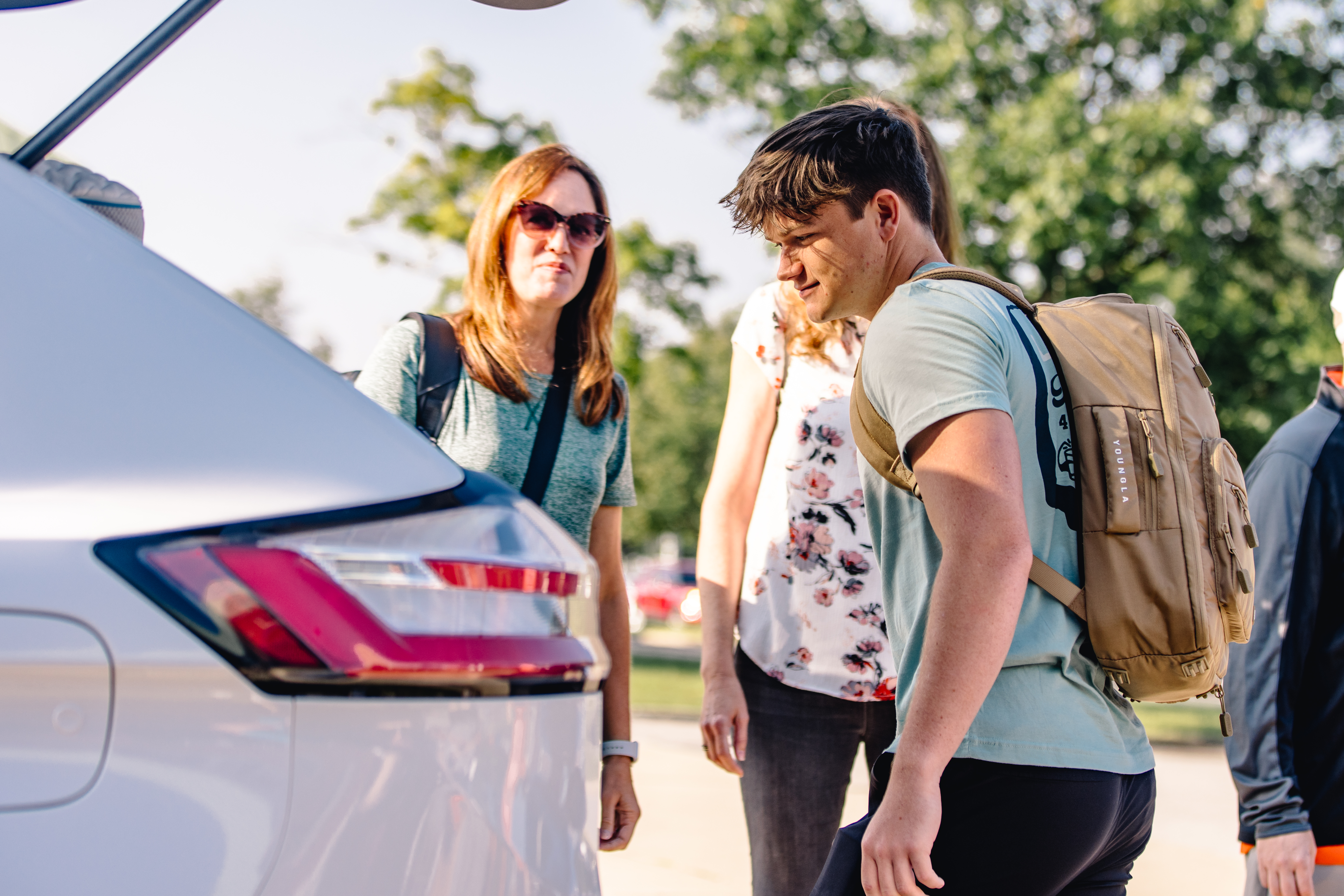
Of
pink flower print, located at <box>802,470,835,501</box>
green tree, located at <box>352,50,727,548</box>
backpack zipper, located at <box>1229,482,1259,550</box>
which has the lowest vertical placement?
backpack zipper, located at <box>1229,482,1259,550</box>

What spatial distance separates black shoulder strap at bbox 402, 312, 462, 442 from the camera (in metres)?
2.32

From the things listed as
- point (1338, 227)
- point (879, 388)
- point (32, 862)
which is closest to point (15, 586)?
point (32, 862)

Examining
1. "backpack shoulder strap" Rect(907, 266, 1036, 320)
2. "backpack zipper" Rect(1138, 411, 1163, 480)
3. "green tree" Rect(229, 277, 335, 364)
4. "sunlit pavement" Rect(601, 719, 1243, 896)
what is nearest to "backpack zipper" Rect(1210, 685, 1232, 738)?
"backpack zipper" Rect(1138, 411, 1163, 480)

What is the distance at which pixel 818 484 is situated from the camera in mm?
2533

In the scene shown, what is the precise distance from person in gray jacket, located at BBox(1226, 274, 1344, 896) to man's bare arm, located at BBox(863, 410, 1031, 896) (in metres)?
1.34

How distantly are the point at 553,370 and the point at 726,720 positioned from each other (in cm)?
86

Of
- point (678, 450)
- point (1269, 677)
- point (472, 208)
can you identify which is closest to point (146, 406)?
point (1269, 677)

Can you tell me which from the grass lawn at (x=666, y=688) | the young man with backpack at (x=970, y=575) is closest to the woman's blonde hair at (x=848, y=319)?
the young man with backpack at (x=970, y=575)

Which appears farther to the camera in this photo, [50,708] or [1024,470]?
[1024,470]

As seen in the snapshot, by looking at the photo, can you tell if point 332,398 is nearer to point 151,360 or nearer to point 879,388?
point 151,360

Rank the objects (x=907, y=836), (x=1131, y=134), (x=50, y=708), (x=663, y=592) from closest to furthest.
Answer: (x=50, y=708) → (x=907, y=836) → (x=1131, y=134) → (x=663, y=592)

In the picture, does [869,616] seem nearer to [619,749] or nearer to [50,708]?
[619,749]

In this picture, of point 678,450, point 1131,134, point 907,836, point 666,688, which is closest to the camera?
point 907,836

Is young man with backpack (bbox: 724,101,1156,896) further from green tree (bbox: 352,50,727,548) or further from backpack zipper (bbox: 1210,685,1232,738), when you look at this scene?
green tree (bbox: 352,50,727,548)
